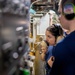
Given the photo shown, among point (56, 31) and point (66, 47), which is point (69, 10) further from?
point (56, 31)

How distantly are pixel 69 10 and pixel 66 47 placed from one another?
0.29 meters

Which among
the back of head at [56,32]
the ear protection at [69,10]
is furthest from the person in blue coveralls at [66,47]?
the back of head at [56,32]

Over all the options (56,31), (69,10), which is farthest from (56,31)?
(69,10)

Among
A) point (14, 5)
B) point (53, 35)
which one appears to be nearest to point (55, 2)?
point (53, 35)

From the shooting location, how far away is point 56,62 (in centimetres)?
148

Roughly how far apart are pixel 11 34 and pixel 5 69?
20 centimetres

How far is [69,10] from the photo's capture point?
1472mm

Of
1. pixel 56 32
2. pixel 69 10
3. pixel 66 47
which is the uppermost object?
pixel 69 10

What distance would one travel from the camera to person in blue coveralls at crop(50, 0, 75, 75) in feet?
4.68

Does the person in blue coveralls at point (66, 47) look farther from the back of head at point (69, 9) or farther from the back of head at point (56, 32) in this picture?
the back of head at point (56, 32)

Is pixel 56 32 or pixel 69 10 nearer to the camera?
pixel 69 10

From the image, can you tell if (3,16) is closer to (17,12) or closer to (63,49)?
(17,12)

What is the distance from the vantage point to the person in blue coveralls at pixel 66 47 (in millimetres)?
1428

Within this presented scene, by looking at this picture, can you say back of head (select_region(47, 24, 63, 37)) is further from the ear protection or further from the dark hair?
the ear protection
